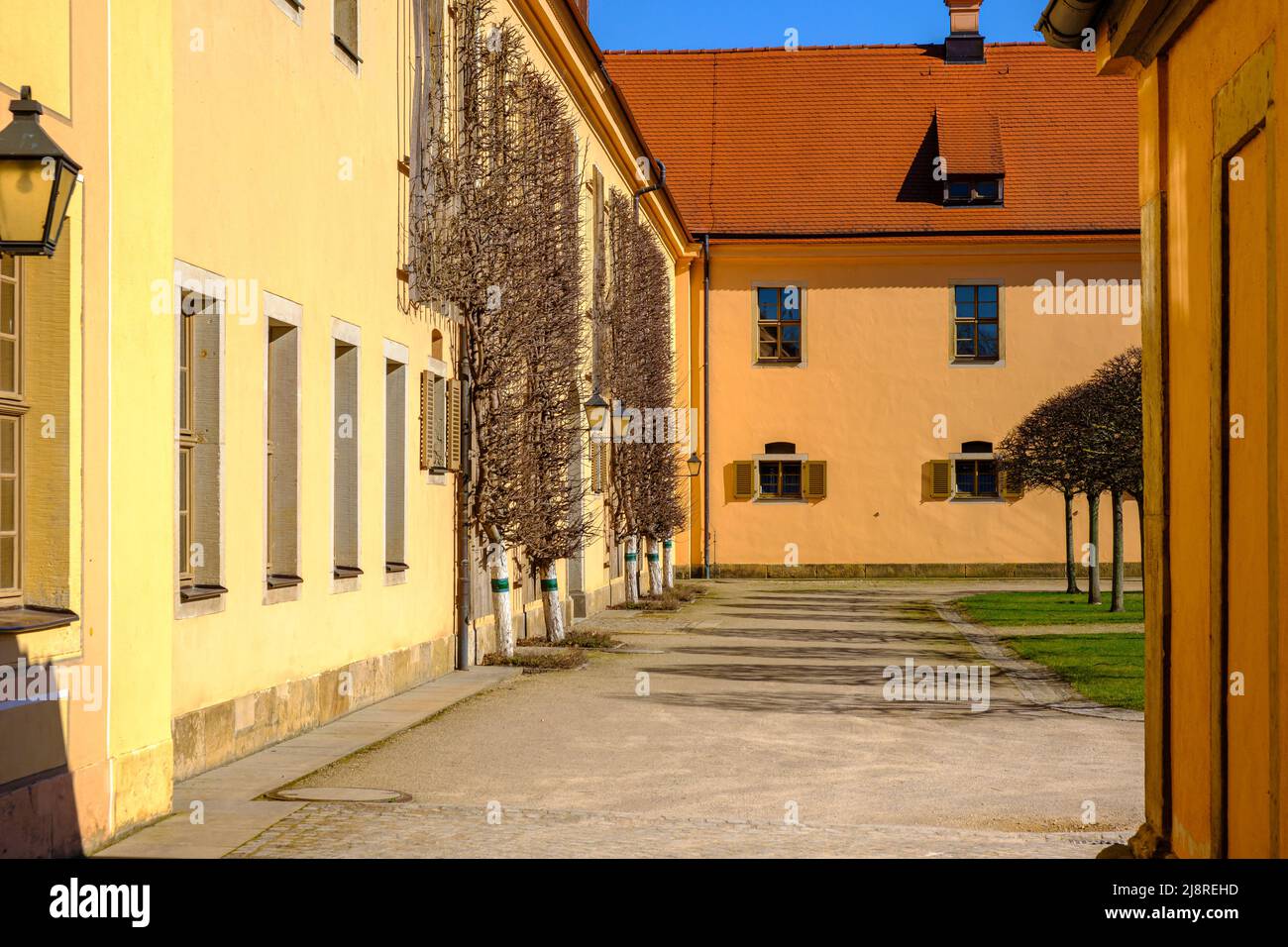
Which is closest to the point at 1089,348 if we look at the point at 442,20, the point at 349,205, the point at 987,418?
the point at 987,418

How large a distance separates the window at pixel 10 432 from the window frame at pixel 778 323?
34.8 metres

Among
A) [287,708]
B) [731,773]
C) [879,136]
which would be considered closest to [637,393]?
[879,136]

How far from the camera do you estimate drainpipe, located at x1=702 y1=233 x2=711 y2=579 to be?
1660 inches

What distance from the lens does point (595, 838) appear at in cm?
841

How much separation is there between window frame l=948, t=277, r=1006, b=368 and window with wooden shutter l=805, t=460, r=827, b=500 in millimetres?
3853

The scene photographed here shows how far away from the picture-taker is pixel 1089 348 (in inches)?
1640

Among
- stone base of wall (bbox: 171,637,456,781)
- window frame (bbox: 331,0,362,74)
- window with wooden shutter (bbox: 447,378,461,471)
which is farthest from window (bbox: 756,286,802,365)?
window frame (bbox: 331,0,362,74)

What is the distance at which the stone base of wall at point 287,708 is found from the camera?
10.4 metres

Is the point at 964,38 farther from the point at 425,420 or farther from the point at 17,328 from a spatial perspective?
the point at 17,328

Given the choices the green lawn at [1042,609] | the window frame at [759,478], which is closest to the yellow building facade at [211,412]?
the green lawn at [1042,609]

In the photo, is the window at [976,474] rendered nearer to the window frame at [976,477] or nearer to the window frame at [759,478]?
the window frame at [976,477]

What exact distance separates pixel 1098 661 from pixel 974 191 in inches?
1022
